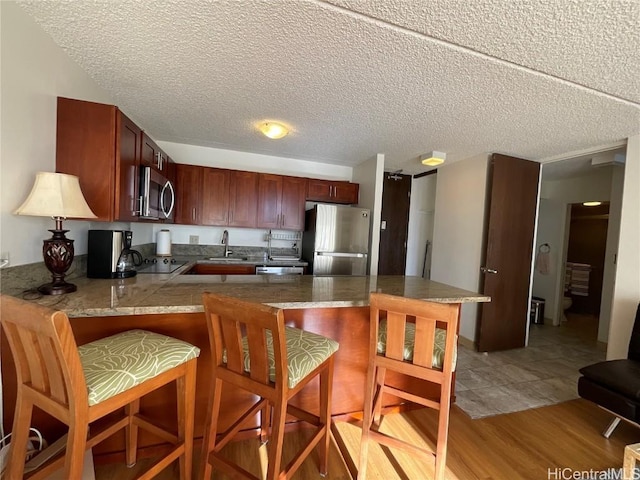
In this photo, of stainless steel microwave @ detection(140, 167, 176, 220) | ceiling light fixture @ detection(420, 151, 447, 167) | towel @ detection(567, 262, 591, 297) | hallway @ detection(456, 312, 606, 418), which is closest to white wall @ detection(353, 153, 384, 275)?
ceiling light fixture @ detection(420, 151, 447, 167)

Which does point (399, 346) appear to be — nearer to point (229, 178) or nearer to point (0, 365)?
point (0, 365)

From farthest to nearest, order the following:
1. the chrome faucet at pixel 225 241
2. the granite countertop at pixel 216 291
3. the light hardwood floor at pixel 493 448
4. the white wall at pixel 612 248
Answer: the chrome faucet at pixel 225 241 → the white wall at pixel 612 248 → the light hardwood floor at pixel 493 448 → the granite countertop at pixel 216 291

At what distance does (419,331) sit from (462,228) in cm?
272

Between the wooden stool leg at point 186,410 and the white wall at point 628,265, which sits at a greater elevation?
the white wall at point 628,265

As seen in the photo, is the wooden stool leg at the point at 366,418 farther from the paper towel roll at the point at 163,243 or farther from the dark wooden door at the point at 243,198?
the paper towel roll at the point at 163,243

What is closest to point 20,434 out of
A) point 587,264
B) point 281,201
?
point 281,201

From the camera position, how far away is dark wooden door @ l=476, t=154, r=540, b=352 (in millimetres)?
3145

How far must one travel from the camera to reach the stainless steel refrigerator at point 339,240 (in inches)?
136

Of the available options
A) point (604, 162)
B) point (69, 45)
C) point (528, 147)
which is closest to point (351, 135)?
point (528, 147)

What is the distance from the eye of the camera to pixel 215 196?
3578mm

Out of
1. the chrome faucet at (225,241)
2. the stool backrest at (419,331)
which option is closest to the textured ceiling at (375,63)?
the stool backrest at (419,331)

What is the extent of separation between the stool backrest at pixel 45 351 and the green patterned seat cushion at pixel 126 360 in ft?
0.21

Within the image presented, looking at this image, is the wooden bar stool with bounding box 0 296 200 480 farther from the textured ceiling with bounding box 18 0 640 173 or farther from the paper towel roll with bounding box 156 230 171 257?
the paper towel roll with bounding box 156 230 171 257

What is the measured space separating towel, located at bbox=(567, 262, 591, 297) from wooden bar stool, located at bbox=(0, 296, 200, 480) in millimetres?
6813
